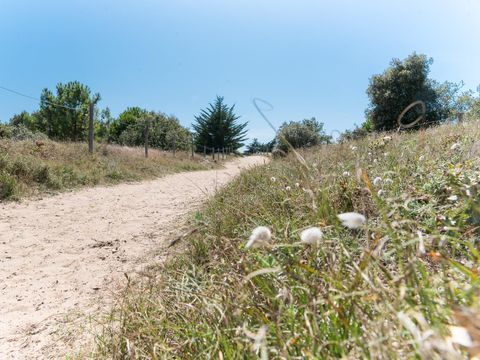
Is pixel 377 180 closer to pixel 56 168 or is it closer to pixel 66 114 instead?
pixel 56 168

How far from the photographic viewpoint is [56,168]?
8.72 meters

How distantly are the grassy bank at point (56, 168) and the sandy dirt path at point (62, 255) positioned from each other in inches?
37.0

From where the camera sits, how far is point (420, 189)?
222 centimetres

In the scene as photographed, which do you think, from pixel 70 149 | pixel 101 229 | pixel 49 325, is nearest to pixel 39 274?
pixel 49 325

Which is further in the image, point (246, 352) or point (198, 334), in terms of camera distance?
point (198, 334)

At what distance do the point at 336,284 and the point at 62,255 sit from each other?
3.73 meters

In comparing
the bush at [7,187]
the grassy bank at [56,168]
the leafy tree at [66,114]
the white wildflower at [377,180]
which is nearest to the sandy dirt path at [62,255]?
the bush at [7,187]

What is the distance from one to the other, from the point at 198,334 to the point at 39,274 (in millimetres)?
2665

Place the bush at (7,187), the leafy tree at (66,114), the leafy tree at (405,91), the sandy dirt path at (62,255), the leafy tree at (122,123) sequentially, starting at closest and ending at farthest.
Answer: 1. the sandy dirt path at (62,255)
2. the bush at (7,187)
3. the leafy tree at (405,91)
4. the leafy tree at (66,114)
5. the leafy tree at (122,123)

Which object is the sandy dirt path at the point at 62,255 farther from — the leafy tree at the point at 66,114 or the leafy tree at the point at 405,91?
the leafy tree at the point at 66,114

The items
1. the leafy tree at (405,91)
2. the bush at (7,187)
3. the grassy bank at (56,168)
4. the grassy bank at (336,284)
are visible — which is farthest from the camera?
the leafy tree at (405,91)

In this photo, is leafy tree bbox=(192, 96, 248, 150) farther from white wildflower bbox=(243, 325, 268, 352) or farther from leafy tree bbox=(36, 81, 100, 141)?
white wildflower bbox=(243, 325, 268, 352)

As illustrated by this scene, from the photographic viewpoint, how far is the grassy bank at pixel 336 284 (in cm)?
89

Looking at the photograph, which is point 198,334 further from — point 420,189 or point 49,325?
point 420,189
